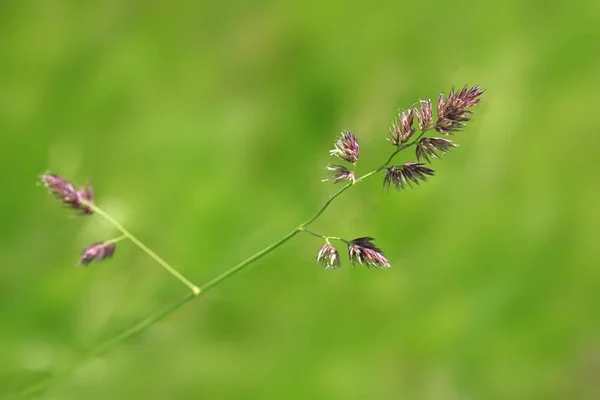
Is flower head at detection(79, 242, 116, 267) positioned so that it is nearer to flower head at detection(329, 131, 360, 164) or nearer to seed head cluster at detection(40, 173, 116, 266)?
seed head cluster at detection(40, 173, 116, 266)

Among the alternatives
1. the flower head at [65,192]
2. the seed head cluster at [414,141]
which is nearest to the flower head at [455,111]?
the seed head cluster at [414,141]

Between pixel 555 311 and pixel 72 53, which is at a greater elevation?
pixel 72 53

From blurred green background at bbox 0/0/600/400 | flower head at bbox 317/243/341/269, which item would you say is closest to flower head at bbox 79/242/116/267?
flower head at bbox 317/243/341/269

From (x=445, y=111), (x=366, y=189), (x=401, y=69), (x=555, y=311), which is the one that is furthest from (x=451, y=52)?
(x=445, y=111)

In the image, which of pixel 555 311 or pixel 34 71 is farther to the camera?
pixel 555 311

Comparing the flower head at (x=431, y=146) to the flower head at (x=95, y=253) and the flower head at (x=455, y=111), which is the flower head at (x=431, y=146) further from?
the flower head at (x=95, y=253)

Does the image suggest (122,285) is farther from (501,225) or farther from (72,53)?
(501,225)
